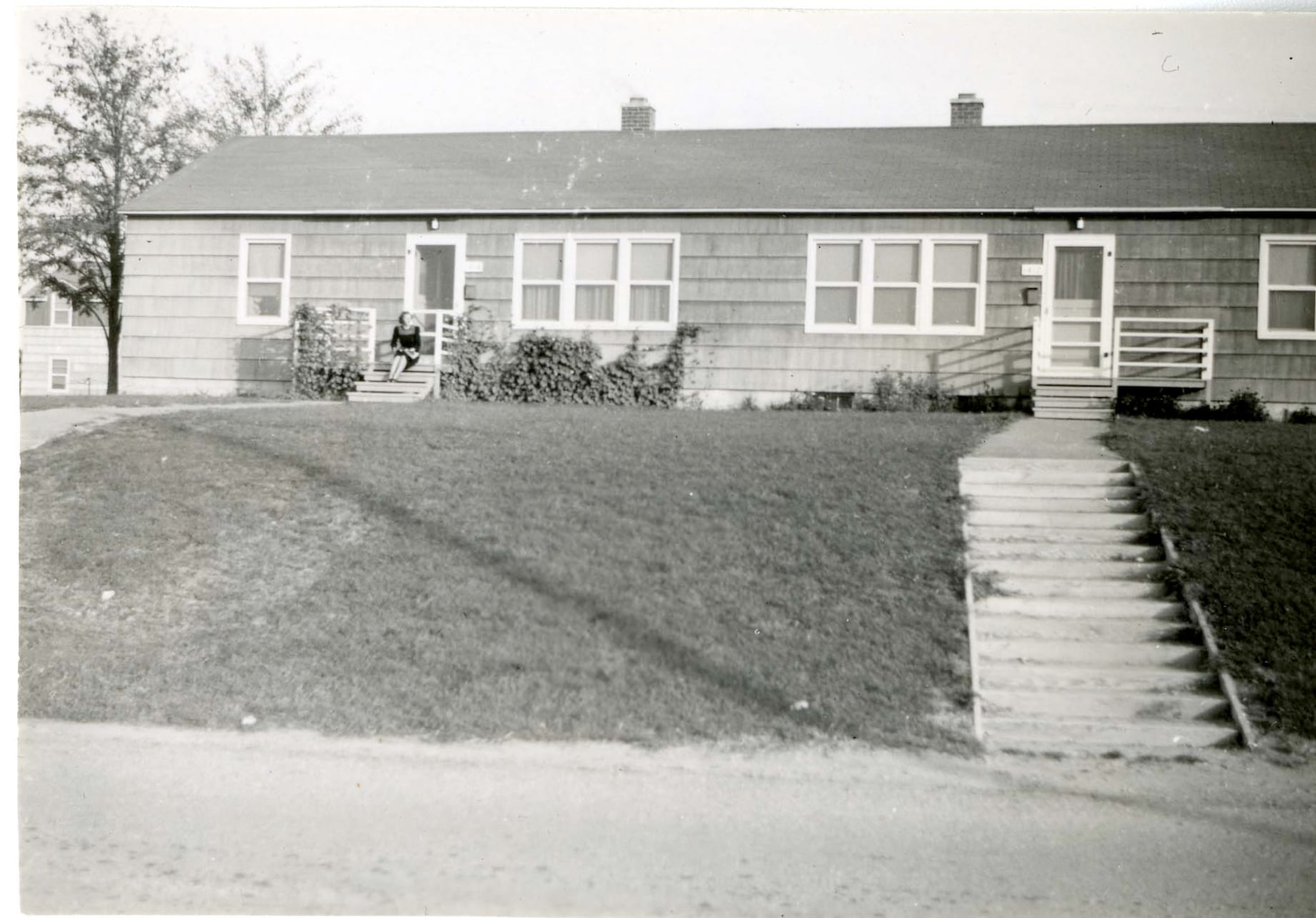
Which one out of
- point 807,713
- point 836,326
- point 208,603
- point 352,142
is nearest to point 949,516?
point 807,713

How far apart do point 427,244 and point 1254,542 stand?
14913 millimetres

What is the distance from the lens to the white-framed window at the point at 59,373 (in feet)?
136

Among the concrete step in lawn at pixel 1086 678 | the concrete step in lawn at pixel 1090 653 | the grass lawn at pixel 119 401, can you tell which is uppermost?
the grass lawn at pixel 119 401

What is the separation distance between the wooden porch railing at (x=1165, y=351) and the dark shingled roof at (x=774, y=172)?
5.86 feet

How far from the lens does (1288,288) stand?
1873cm

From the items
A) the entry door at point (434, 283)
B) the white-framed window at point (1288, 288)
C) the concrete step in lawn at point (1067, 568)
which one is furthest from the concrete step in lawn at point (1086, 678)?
the entry door at point (434, 283)

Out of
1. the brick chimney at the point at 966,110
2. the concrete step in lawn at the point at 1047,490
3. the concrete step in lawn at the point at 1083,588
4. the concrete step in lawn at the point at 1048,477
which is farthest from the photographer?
the brick chimney at the point at 966,110

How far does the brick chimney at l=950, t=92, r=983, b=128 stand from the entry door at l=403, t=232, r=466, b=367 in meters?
10.1

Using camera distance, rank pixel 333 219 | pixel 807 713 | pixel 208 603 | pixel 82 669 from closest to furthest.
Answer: pixel 807 713 < pixel 82 669 < pixel 208 603 < pixel 333 219

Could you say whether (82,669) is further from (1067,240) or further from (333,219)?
(1067,240)

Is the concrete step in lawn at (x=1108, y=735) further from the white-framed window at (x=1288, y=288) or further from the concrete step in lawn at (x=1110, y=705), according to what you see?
the white-framed window at (x=1288, y=288)

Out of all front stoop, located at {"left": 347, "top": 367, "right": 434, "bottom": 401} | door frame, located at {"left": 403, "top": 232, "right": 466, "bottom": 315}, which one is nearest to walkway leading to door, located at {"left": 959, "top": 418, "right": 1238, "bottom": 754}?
front stoop, located at {"left": 347, "top": 367, "right": 434, "bottom": 401}

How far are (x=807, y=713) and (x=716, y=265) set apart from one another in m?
13.1

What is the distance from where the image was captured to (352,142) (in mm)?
25438
